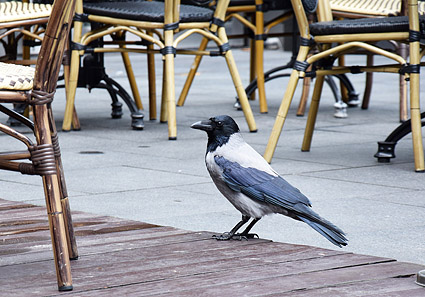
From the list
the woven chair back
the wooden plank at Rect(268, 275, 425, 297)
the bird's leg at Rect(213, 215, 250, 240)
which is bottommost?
the bird's leg at Rect(213, 215, 250, 240)

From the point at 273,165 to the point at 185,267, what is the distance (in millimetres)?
2084

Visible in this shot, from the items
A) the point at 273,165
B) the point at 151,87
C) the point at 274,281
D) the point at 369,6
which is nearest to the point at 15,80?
the point at 274,281

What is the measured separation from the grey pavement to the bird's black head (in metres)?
0.39

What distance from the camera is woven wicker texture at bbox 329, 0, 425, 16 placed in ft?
17.2

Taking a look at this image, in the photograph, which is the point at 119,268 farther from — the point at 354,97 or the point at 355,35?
the point at 354,97

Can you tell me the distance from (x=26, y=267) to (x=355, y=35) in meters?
2.30

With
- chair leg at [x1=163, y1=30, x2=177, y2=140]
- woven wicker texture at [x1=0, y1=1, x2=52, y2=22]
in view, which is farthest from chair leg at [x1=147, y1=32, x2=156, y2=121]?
woven wicker texture at [x1=0, y1=1, x2=52, y2=22]

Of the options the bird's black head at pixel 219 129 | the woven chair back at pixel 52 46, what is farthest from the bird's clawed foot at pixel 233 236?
the woven chair back at pixel 52 46

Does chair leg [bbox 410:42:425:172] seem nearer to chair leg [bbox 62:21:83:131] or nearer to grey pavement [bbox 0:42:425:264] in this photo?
grey pavement [bbox 0:42:425:264]

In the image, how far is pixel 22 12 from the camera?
196 inches

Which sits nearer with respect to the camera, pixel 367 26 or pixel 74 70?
pixel 367 26

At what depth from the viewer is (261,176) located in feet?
9.07

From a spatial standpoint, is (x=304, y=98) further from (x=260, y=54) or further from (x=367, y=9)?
(x=367, y=9)

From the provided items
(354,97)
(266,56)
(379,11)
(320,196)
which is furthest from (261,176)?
(266,56)
